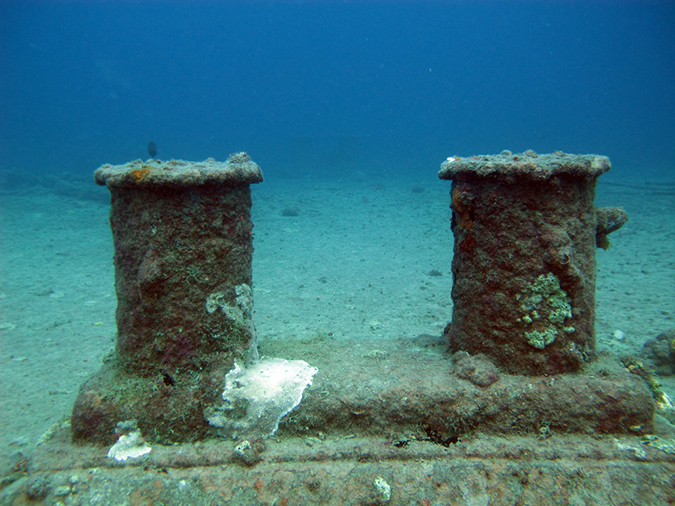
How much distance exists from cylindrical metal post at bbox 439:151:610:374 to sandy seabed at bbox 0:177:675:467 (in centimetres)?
197

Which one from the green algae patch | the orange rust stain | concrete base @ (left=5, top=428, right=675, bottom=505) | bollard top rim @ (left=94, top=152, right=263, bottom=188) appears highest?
bollard top rim @ (left=94, top=152, right=263, bottom=188)

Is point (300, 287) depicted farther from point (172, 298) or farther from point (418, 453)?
point (418, 453)

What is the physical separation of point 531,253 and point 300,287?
4.90m

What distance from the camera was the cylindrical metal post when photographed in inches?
103

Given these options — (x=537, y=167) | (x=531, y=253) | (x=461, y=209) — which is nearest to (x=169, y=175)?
(x=461, y=209)

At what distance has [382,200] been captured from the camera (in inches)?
671

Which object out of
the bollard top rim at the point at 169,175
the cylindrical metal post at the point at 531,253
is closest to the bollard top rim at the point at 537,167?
the cylindrical metal post at the point at 531,253

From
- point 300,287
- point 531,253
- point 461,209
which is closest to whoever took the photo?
point 531,253

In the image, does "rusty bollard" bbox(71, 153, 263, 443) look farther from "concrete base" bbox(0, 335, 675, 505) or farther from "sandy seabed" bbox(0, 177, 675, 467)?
"sandy seabed" bbox(0, 177, 675, 467)

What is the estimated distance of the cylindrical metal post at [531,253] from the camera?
103 inches

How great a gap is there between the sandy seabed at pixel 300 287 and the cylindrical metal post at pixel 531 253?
197cm

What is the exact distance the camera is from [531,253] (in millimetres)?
2670

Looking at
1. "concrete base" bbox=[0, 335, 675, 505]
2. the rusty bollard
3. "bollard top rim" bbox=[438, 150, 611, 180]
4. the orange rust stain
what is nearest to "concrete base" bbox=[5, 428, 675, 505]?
"concrete base" bbox=[0, 335, 675, 505]

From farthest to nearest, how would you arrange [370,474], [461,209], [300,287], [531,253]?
[300,287] < [461,209] < [531,253] < [370,474]
